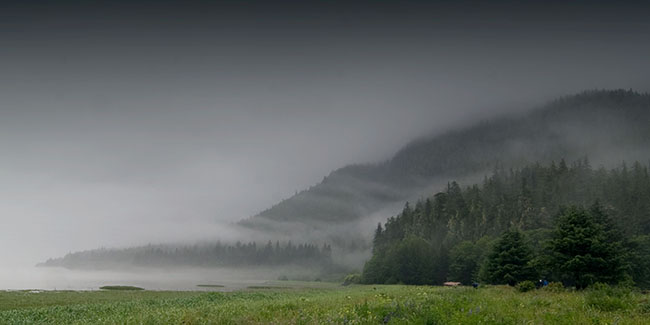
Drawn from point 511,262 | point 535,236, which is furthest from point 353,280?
point 511,262

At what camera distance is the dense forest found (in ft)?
188

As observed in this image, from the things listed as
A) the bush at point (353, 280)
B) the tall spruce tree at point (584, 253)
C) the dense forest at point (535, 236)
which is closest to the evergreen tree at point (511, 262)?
the dense forest at point (535, 236)

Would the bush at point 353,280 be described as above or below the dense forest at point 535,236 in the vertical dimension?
below

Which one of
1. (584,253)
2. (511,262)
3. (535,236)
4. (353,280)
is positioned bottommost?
(353,280)

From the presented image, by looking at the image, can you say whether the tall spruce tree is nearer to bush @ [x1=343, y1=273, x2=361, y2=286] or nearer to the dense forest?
the dense forest

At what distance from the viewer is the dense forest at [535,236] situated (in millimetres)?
57188

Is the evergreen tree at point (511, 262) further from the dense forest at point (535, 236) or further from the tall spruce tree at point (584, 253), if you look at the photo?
the tall spruce tree at point (584, 253)

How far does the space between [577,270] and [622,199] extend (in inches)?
3737

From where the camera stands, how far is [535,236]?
10500 centimetres

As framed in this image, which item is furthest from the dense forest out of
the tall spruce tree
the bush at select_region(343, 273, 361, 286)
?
the bush at select_region(343, 273, 361, 286)

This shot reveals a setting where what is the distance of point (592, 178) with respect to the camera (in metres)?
161

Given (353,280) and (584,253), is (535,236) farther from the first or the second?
(353,280)

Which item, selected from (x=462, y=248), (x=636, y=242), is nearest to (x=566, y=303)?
(x=636, y=242)

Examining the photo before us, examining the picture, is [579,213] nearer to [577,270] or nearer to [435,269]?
[577,270]
